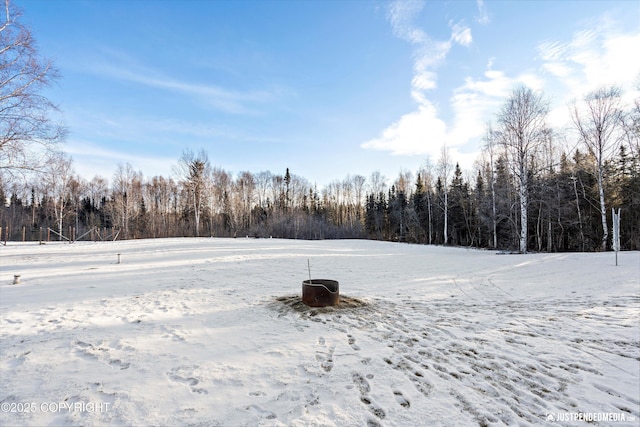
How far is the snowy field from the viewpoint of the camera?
2.79 m

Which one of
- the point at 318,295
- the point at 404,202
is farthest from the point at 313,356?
the point at 404,202

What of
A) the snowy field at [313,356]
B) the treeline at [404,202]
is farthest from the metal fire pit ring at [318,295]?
the treeline at [404,202]

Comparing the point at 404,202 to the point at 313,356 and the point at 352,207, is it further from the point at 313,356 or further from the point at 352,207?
the point at 313,356

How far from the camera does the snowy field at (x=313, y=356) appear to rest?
2.79m

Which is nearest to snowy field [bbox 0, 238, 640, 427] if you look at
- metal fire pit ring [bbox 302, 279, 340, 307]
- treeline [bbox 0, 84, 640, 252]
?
metal fire pit ring [bbox 302, 279, 340, 307]

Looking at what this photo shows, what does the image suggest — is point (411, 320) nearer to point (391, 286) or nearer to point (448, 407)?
Result: point (448, 407)

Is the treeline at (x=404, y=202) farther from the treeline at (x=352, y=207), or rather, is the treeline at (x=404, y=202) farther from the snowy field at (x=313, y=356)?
the snowy field at (x=313, y=356)

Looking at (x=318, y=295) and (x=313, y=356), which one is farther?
(x=318, y=295)

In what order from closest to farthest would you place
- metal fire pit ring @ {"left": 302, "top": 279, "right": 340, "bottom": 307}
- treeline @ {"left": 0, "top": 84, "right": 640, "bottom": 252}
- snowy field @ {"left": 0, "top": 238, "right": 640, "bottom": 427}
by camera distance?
snowy field @ {"left": 0, "top": 238, "right": 640, "bottom": 427}, metal fire pit ring @ {"left": 302, "top": 279, "right": 340, "bottom": 307}, treeline @ {"left": 0, "top": 84, "right": 640, "bottom": 252}

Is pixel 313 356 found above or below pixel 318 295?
below

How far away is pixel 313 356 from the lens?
4098 mm

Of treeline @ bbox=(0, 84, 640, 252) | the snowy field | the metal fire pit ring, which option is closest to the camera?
the snowy field

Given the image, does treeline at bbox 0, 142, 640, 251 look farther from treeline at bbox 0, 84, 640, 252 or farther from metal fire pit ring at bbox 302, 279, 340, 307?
metal fire pit ring at bbox 302, 279, 340, 307

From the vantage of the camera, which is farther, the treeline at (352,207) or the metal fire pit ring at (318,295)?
the treeline at (352,207)
